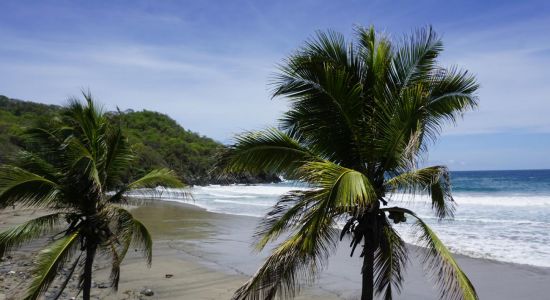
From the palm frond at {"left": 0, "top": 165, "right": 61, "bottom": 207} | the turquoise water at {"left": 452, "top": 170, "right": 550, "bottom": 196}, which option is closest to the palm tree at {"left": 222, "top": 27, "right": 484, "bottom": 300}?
the palm frond at {"left": 0, "top": 165, "right": 61, "bottom": 207}

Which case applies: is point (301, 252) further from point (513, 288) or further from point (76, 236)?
point (513, 288)

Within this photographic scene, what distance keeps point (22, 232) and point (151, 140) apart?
63538mm

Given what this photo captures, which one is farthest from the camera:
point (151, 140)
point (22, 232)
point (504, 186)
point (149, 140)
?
point (151, 140)

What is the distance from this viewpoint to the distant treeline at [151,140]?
923 cm

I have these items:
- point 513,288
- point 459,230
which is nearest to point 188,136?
point 459,230

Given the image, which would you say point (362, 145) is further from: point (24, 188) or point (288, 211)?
point (24, 188)

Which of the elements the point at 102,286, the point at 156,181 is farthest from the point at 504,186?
the point at 156,181

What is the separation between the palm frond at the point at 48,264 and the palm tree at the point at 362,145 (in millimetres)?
3112

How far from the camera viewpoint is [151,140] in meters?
69.4

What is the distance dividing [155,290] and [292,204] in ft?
24.5

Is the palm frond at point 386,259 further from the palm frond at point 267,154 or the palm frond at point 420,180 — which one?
the palm frond at point 267,154

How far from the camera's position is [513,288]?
11.5m

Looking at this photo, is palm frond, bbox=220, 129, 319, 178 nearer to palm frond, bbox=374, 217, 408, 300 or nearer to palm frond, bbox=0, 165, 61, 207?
palm frond, bbox=374, 217, 408, 300

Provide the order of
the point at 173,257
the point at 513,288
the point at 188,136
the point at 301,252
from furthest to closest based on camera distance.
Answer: the point at 188,136, the point at 173,257, the point at 513,288, the point at 301,252
